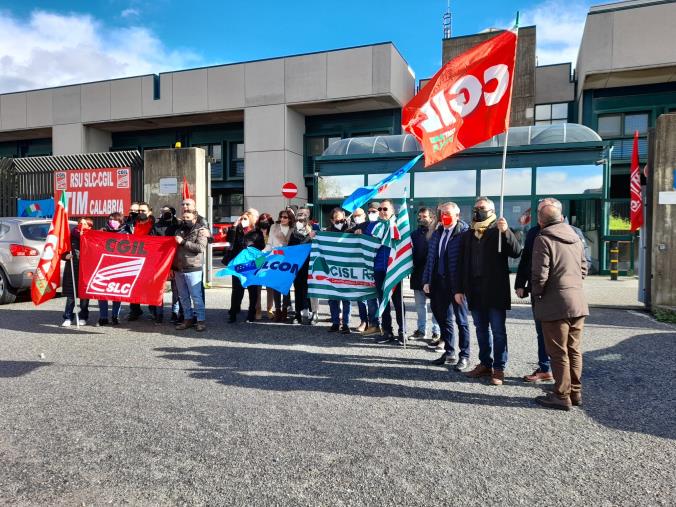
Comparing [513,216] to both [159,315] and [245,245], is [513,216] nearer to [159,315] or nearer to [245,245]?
[245,245]

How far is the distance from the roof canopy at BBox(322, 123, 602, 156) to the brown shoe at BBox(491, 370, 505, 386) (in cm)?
985

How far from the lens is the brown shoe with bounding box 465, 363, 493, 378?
516 cm

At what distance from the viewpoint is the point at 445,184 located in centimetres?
1588

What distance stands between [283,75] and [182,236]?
61.6 feet

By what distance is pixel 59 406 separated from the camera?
4230 millimetres

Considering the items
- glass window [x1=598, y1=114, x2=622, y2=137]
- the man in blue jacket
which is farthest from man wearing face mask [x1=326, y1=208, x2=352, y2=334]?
glass window [x1=598, y1=114, x2=622, y2=137]

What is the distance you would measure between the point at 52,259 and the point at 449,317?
6.12 meters

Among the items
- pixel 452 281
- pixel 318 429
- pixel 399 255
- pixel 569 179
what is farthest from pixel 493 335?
pixel 569 179

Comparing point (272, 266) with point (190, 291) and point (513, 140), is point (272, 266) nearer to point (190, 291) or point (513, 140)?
point (190, 291)

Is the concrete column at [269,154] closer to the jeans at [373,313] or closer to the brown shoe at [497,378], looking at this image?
the jeans at [373,313]

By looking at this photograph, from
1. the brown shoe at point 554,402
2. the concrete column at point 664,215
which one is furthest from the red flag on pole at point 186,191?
the concrete column at point 664,215

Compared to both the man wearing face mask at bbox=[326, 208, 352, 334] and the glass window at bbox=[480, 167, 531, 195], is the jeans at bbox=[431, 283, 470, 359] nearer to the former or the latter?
the man wearing face mask at bbox=[326, 208, 352, 334]

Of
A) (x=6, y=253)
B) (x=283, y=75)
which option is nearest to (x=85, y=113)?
(x=283, y=75)

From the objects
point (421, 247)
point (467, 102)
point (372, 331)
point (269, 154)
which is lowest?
point (372, 331)
